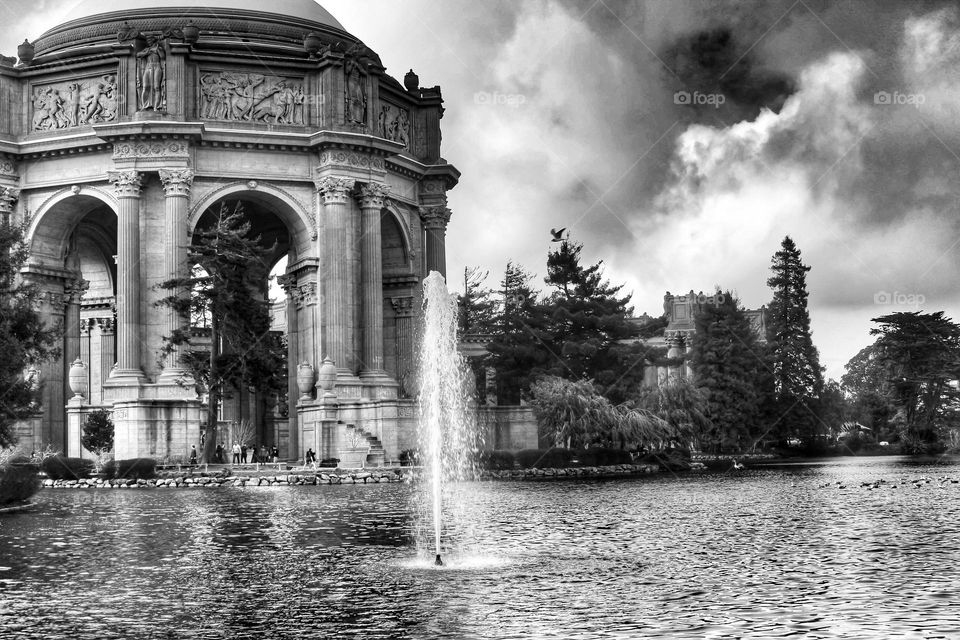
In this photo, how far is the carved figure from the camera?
53.5 m

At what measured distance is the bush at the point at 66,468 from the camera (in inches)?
1737

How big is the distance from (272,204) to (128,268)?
774 cm

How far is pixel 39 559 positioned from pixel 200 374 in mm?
29715

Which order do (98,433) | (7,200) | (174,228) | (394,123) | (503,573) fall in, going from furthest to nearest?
(394,123) → (7,200) → (174,228) → (98,433) → (503,573)

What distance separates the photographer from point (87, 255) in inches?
2662

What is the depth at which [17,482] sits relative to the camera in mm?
29281

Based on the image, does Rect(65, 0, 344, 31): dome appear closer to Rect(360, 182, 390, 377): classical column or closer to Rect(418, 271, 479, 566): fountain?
Rect(360, 182, 390, 377): classical column

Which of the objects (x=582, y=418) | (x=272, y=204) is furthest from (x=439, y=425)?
(x=272, y=204)

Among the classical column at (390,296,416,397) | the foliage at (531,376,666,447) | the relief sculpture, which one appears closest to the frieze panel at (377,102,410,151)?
the relief sculpture

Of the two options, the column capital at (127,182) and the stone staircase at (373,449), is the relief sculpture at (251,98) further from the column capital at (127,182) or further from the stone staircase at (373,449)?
the stone staircase at (373,449)

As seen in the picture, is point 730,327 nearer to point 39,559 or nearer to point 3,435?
point 3,435

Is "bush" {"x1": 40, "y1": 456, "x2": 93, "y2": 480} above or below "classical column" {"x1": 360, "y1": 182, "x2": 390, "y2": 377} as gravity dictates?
below

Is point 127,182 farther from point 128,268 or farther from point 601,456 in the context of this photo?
point 601,456

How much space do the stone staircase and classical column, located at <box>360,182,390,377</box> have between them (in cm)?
606
